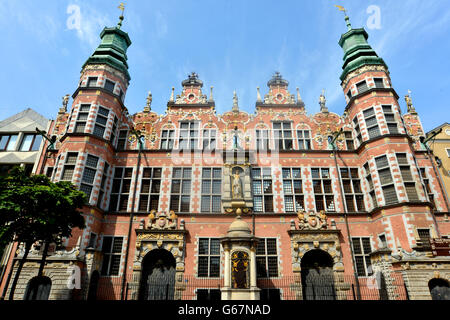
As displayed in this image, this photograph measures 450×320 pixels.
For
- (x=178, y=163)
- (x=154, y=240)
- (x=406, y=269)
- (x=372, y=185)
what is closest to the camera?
(x=406, y=269)

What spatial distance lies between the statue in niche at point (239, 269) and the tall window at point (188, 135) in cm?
1166

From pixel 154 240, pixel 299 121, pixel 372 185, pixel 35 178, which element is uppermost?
pixel 299 121

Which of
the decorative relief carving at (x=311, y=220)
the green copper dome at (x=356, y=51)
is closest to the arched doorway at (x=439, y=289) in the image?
the decorative relief carving at (x=311, y=220)

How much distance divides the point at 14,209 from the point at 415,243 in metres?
22.2

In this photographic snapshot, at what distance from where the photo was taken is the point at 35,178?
14.2 meters

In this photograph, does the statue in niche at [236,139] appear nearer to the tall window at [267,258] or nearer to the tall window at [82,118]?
the tall window at [267,258]

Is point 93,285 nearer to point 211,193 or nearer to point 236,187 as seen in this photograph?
point 211,193

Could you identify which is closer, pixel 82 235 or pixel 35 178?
pixel 35 178

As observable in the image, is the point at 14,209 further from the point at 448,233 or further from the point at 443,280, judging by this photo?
the point at 448,233

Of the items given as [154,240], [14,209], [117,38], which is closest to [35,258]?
[14,209]

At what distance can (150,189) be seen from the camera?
2131 centimetres

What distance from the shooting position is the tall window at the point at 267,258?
18594 mm

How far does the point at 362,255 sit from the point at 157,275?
46.9ft

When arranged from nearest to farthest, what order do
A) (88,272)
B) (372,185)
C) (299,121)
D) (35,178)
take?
(35,178) < (88,272) < (372,185) < (299,121)
